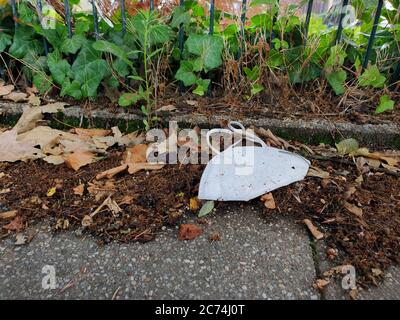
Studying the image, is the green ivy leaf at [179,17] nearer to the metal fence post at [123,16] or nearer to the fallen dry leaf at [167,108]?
the metal fence post at [123,16]

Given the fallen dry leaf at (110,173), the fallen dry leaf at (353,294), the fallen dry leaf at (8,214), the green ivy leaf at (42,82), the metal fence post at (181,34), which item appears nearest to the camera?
the fallen dry leaf at (353,294)

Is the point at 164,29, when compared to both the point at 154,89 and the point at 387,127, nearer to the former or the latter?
the point at 154,89

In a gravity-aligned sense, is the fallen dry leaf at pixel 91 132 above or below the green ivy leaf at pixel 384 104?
below

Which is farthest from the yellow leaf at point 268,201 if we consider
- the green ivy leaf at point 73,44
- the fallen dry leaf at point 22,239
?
the green ivy leaf at point 73,44

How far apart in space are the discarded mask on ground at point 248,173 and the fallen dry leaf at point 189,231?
0.15m

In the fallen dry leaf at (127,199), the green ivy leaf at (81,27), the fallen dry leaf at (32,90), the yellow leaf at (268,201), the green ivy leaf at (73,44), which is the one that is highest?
the green ivy leaf at (81,27)

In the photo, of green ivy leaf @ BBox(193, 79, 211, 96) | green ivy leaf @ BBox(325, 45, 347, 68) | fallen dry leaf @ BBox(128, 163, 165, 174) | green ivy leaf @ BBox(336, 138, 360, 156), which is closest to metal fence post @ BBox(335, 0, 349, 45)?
green ivy leaf @ BBox(325, 45, 347, 68)

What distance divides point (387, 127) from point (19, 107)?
2050 mm

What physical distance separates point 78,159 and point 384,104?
5.35 feet

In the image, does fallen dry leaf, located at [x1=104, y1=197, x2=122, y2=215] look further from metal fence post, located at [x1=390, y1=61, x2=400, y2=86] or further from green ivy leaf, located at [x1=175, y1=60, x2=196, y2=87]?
metal fence post, located at [x1=390, y1=61, x2=400, y2=86]

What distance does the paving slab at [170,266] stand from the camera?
1275mm
